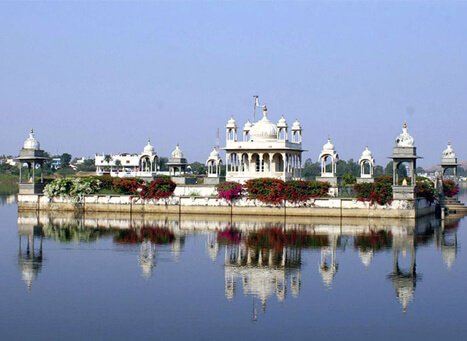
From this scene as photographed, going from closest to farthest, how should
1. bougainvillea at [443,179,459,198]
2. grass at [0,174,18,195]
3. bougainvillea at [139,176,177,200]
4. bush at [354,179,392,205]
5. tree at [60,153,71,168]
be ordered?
bush at [354,179,392,205]
bougainvillea at [139,176,177,200]
bougainvillea at [443,179,459,198]
grass at [0,174,18,195]
tree at [60,153,71,168]

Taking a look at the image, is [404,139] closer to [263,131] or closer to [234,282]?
[263,131]

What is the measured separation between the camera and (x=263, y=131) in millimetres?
51312

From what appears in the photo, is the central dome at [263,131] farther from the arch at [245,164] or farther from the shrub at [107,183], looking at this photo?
the shrub at [107,183]

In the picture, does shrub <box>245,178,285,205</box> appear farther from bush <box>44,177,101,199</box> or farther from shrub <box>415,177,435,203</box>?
bush <box>44,177,101,199</box>

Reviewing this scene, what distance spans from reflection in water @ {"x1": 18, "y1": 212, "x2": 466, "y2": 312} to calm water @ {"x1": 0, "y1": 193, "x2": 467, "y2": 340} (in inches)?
2.5

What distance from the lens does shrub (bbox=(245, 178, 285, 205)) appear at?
4359cm

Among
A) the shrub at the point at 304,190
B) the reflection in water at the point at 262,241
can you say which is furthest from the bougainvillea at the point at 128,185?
the shrub at the point at 304,190

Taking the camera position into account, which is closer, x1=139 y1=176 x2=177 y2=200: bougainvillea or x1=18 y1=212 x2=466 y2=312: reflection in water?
x1=18 y1=212 x2=466 y2=312: reflection in water

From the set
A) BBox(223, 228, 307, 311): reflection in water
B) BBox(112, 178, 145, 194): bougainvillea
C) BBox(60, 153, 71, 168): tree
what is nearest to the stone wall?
BBox(112, 178, 145, 194): bougainvillea

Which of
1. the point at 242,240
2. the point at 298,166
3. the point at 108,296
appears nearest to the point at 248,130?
the point at 298,166

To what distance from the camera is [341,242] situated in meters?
33.0

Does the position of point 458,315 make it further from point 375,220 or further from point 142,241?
point 375,220

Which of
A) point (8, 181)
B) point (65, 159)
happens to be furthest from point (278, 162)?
point (65, 159)

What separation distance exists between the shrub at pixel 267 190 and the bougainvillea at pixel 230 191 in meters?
0.72
